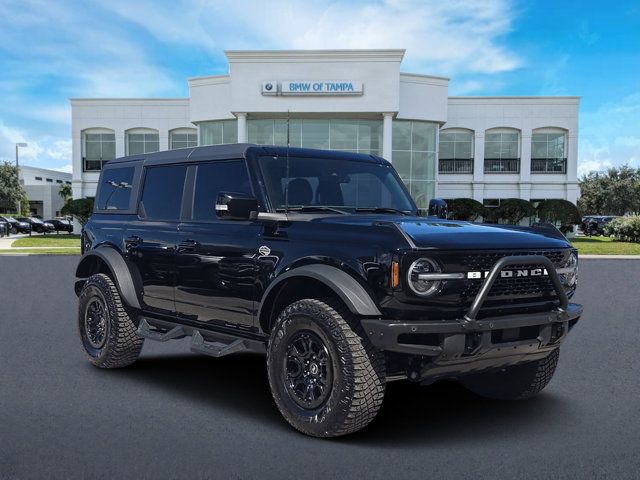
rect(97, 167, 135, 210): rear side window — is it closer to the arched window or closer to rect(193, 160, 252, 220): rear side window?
rect(193, 160, 252, 220): rear side window

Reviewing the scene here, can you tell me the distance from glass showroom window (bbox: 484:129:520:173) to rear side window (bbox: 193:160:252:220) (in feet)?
145

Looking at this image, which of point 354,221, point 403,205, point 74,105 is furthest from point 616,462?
point 74,105

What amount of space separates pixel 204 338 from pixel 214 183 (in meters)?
1.36

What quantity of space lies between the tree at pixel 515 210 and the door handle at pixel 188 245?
39.3 metres

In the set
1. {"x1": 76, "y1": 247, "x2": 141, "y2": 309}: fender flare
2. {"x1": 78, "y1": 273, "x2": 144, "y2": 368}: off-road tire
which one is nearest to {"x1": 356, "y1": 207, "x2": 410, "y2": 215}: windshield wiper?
{"x1": 76, "y1": 247, "x2": 141, "y2": 309}: fender flare

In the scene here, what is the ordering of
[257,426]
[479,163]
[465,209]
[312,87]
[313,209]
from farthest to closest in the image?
[479,163] → [465,209] → [312,87] → [313,209] → [257,426]

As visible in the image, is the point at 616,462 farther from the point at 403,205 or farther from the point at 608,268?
the point at 608,268

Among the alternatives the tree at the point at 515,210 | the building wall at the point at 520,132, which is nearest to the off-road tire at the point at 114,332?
the tree at the point at 515,210

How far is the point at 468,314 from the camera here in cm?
423

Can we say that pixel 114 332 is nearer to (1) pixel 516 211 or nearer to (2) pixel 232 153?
(2) pixel 232 153

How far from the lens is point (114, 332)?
21.2ft

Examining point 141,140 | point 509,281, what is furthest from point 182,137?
point 509,281

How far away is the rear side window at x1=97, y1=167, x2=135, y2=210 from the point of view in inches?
275

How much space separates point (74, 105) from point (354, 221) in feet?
159
